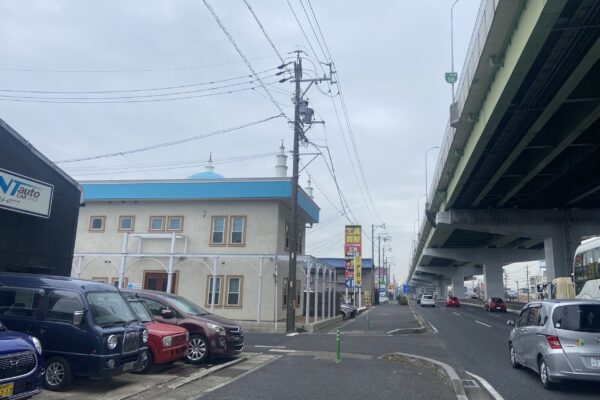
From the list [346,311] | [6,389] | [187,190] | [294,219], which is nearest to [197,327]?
[6,389]

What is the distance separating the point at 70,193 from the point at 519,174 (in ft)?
64.0

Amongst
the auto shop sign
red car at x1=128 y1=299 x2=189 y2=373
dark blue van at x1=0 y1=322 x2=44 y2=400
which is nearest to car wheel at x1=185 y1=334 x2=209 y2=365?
red car at x1=128 y1=299 x2=189 y2=373

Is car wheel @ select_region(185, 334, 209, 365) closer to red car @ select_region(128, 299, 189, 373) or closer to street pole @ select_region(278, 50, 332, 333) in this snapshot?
red car @ select_region(128, 299, 189, 373)

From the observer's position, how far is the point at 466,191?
28.9m

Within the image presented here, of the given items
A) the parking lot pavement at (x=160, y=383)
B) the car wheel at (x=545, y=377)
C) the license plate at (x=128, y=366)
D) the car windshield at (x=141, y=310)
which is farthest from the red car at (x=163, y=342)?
the car wheel at (x=545, y=377)

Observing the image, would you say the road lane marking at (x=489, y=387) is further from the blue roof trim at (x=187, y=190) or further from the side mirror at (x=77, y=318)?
the blue roof trim at (x=187, y=190)

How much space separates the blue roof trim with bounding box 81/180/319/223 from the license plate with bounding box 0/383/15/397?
62.1 ft

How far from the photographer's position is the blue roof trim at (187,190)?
25266 mm

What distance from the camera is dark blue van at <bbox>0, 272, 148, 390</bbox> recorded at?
27.9 feet

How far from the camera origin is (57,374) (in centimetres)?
859

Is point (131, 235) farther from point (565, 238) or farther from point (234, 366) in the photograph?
point (565, 238)

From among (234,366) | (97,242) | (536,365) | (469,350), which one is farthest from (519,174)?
(97,242)

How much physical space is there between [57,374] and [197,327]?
3992 mm

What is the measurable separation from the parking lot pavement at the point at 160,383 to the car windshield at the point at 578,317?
21.1 feet
